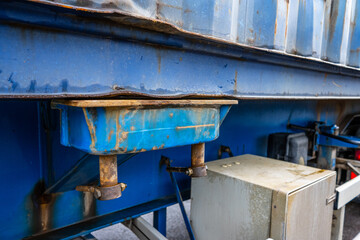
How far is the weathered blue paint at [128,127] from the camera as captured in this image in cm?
69

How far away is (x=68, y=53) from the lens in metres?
0.63

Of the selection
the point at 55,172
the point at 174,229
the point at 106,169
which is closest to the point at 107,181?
the point at 106,169

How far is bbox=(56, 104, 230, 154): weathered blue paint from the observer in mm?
688

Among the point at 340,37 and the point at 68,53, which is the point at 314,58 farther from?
the point at 68,53

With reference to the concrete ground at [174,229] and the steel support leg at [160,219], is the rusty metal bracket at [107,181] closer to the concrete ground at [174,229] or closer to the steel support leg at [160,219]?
the steel support leg at [160,219]

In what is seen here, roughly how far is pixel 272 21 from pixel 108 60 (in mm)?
827

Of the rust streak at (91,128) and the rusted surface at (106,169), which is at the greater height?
the rust streak at (91,128)

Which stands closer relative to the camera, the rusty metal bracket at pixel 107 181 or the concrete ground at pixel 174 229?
the rusty metal bracket at pixel 107 181

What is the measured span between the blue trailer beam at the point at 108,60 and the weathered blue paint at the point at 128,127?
60 millimetres

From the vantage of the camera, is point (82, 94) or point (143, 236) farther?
point (143, 236)

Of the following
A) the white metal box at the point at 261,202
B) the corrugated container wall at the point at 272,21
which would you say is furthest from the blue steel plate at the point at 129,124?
the white metal box at the point at 261,202

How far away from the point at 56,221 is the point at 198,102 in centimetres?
85

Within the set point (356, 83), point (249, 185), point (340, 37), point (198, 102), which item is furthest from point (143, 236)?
point (356, 83)

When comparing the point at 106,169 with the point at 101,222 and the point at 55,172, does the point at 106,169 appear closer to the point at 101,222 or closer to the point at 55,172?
the point at 55,172
